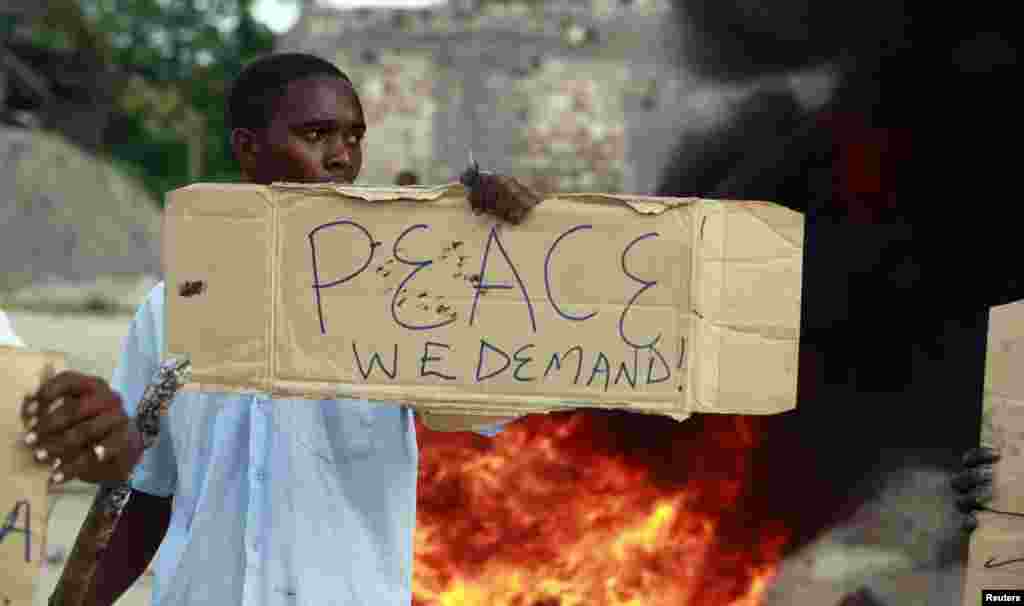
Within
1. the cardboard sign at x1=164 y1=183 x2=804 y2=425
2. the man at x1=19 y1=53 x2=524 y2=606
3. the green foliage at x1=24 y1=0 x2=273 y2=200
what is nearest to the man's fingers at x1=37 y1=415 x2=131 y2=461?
the cardboard sign at x1=164 y1=183 x2=804 y2=425

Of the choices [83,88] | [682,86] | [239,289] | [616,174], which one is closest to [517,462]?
[239,289]

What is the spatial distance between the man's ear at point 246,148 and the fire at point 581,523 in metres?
2.83

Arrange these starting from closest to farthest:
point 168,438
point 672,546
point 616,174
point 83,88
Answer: point 168,438 < point 672,546 < point 616,174 < point 83,88

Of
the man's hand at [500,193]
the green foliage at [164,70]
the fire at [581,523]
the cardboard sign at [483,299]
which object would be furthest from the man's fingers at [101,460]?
the green foliage at [164,70]

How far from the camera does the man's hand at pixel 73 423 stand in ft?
5.90

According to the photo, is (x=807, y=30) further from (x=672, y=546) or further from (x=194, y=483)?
(x=194, y=483)

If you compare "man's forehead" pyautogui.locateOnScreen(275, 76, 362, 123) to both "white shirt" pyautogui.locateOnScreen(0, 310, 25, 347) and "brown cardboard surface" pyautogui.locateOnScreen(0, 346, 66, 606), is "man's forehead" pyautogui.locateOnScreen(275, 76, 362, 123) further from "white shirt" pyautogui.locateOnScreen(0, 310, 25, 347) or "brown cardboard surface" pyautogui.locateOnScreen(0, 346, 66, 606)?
"brown cardboard surface" pyautogui.locateOnScreen(0, 346, 66, 606)

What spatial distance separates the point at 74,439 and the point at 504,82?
14958mm

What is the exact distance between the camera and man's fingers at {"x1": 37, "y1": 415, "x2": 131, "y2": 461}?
181 centimetres

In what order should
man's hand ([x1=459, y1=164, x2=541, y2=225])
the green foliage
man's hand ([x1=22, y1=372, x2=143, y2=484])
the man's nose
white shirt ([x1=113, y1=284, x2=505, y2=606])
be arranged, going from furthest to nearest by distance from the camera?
1. the green foliage
2. the man's nose
3. white shirt ([x1=113, y1=284, x2=505, y2=606])
4. man's hand ([x1=459, y1=164, x2=541, y2=225])
5. man's hand ([x1=22, y1=372, x2=143, y2=484])

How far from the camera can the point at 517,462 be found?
5.61m

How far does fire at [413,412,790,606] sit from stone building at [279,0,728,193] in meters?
10.0

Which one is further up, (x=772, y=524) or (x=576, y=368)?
(x=576, y=368)

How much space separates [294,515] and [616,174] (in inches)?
545
